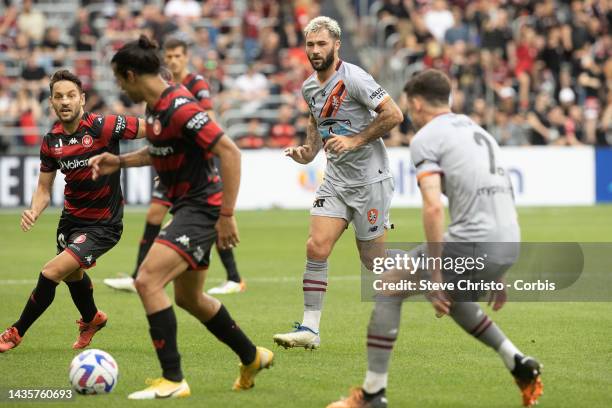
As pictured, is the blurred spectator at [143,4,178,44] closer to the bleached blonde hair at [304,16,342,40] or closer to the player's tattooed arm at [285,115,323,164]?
the player's tattooed arm at [285,115,323,164]

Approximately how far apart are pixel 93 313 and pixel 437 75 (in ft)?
12.9

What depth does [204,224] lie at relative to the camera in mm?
7047

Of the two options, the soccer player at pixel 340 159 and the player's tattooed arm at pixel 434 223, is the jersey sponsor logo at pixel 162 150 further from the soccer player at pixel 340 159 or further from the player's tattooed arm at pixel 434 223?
the soccer player at pixel 340 159

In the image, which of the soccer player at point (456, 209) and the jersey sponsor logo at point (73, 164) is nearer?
the soccer player at point (456, 209)

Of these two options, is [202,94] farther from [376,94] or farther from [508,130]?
[508,130]

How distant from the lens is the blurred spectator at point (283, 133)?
25.5m

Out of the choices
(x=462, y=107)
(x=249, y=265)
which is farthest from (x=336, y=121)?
(x=462, y=107)

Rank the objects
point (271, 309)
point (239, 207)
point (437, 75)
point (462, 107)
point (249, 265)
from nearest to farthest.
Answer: point (437, 75) < point (271, 309) < point (249, 265) < point (239, 207) < point (462, 107)

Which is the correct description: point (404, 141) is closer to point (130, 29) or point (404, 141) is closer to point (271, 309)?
point (130, 29)

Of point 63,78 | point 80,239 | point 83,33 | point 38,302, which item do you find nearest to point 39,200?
point 80,239

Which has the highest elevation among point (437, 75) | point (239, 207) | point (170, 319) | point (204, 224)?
point (437, 75)

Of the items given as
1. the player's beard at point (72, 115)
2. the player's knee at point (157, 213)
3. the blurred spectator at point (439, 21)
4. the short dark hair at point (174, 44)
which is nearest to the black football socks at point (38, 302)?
the player's beard at point (72, 115)

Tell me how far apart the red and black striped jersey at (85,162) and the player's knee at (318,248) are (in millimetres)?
1635

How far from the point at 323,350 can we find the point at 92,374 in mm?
2396
